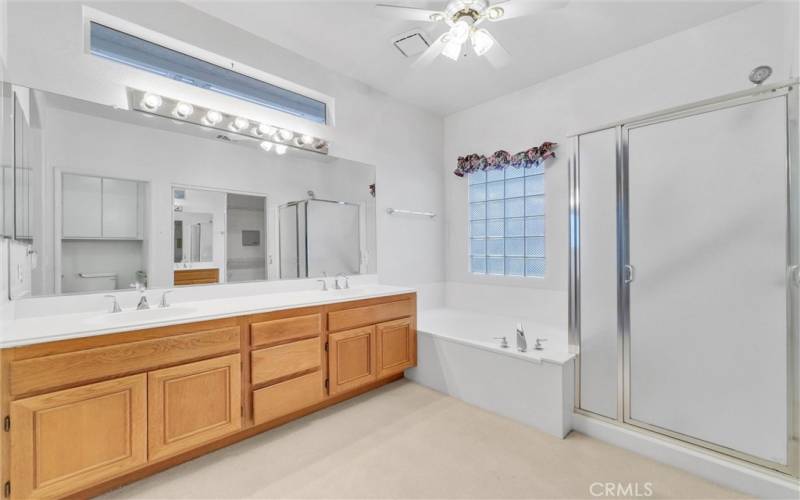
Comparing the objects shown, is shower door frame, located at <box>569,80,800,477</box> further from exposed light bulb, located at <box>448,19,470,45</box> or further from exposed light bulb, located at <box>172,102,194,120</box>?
exposed light bulb, located at <box>172,102,194,120</box>

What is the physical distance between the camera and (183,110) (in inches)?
86.9

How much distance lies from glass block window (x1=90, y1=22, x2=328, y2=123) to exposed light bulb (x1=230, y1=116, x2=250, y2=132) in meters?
0.25

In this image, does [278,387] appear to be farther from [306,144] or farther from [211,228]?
[306,144]

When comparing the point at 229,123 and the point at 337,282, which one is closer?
the point at 229,123

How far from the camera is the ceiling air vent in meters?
2.49

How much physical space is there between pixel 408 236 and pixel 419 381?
147 cm

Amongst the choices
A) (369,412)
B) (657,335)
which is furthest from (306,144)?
(657,335)

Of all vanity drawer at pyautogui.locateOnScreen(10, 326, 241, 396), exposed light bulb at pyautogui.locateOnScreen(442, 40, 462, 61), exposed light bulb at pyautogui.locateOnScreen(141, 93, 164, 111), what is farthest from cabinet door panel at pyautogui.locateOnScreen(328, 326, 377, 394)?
exposed light bulb at pyautogui.locateOnScreen(442, 40, 462, 61)

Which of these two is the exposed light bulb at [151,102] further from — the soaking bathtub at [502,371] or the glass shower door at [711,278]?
the glass shower door at [711,278]

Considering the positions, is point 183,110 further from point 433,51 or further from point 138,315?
point 433,51

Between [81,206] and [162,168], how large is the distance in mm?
466

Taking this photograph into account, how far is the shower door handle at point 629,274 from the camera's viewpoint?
6.63 feet

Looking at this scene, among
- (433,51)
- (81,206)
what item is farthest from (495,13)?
(81,206)

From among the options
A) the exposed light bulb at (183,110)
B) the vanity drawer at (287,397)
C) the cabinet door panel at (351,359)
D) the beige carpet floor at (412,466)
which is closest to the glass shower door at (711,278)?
the beige carpet floor at (412,466)
